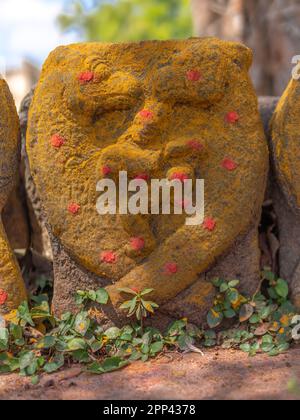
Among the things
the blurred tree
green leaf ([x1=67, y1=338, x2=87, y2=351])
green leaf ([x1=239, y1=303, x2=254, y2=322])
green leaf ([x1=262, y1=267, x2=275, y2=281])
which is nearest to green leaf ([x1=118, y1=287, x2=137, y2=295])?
green leaf ([x1=67, y1=338, x2=87, y2=351])

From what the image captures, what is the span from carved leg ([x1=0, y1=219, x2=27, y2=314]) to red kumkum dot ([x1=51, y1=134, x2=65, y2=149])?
1.63 ft

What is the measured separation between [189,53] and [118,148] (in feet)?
1.72

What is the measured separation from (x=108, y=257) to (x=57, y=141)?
0.56m

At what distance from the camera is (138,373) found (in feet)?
7.09

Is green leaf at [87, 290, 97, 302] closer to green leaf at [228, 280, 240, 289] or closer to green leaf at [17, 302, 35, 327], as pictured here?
green leaf at [17, 302, 35, 327]

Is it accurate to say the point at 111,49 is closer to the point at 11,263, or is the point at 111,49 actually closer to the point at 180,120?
the point at 180,120

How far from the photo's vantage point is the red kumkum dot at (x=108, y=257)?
2.42m

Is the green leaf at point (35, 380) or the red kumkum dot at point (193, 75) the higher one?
the red kumkum dot at point (193, 75)

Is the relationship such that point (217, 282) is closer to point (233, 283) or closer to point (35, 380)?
point (233, 283)

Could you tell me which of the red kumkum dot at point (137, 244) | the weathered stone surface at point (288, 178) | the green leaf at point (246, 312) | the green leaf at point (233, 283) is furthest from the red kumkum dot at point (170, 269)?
the weathered stone surface at point (288, 178)

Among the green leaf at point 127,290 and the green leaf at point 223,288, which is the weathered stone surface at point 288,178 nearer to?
the green leaf at point 223,288

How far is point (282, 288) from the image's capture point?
2.57m

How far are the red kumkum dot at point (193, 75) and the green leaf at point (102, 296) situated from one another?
1.00 metres

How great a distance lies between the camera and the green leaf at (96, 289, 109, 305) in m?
2.41
